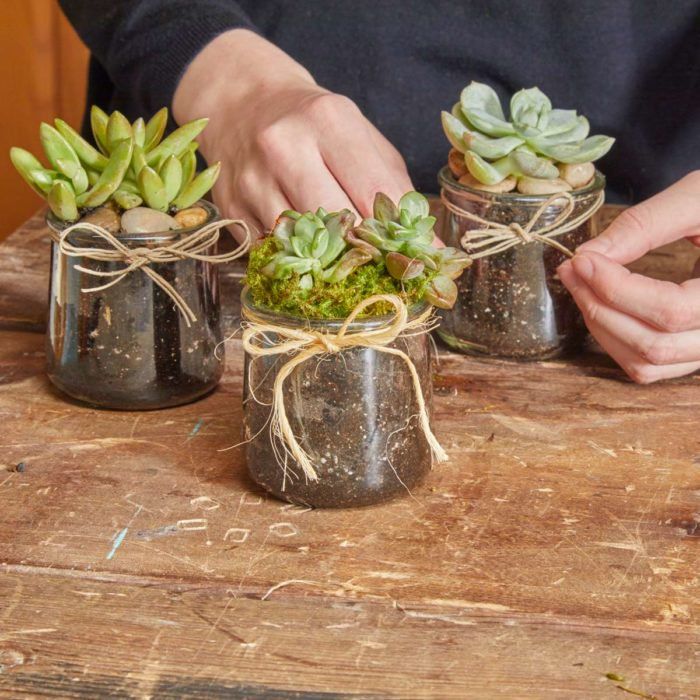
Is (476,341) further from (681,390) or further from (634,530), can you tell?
(634,530)

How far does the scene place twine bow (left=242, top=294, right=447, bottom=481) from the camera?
2.47ft

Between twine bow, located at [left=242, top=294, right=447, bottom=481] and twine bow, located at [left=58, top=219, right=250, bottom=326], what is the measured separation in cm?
14

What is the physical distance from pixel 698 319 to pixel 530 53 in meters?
0.62

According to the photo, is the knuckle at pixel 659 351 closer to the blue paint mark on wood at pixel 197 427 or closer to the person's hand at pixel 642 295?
the person's hand at pixel 642 295

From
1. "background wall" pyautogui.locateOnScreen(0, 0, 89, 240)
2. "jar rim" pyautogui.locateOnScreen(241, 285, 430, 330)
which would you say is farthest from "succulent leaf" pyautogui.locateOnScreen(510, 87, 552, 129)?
"background wall" pyautogui.locateOnScreen(0, 0, 89, 240)

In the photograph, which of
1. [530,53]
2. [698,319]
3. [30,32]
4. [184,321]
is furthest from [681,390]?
[30,32]

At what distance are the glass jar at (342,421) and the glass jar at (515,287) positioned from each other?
0.24 metres

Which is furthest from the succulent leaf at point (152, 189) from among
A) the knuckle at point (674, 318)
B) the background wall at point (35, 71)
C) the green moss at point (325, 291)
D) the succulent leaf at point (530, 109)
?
the background wall at point (35, 71)

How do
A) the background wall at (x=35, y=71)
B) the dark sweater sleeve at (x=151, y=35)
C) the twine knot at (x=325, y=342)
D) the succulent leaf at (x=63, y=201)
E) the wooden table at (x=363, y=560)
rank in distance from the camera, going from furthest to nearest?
the background wall at (x=35, y=71) < the dark sweater sleeve at (x=151, y=35) < the succulent leaf at (x=63, y=201) < the twine knot at (x=325, y=342) < the wooden table at (x=363, y=560)

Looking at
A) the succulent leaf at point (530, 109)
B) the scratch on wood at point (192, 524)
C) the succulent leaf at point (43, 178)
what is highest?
the succulent leaf at point (530, 109)

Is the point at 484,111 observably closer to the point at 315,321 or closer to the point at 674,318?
the point at 674,318

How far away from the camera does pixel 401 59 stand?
1488 millimetres

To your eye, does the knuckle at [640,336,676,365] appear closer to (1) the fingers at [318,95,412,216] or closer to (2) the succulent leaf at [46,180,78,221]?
(1) the fingers at [318,95,412,216]

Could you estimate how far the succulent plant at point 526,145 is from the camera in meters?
1.01
